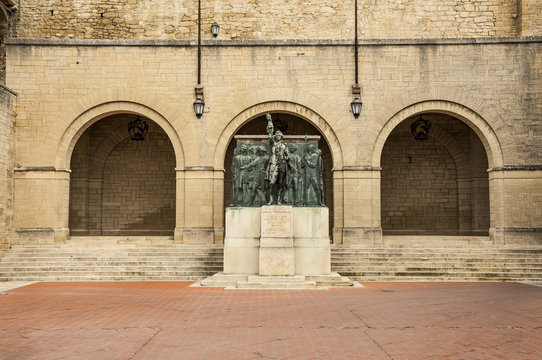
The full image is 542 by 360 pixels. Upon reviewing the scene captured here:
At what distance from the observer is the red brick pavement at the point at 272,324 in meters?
5.80

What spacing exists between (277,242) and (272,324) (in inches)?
167

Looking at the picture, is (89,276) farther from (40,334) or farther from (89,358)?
(89,358)

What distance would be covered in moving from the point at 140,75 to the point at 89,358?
1156cm

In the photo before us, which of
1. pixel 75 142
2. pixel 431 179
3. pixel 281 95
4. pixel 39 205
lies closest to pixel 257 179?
pixel 281 95

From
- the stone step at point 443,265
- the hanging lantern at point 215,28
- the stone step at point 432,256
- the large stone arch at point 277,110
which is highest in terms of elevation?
the hanging lantern at point 215,28

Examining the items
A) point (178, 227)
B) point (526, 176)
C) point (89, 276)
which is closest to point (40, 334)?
point (89, 276)

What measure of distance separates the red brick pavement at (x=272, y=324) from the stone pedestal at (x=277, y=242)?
0.83 metres

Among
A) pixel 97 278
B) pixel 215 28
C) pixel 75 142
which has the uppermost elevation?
pixel 215 28

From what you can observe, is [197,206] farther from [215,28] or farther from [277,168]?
[215,28]

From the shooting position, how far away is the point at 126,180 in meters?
18.5

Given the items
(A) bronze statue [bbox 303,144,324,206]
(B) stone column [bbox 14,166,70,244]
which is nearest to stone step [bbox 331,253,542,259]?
(A) bronze statue [bbox 303,144,324,206]

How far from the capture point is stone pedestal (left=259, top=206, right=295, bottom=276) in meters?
11.2

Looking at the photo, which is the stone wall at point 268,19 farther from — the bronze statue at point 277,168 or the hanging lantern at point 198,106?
the bronze statue at point 277,168

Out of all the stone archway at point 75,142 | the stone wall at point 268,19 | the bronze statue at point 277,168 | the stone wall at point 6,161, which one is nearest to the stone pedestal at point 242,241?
the bronze statue at point 277,168
